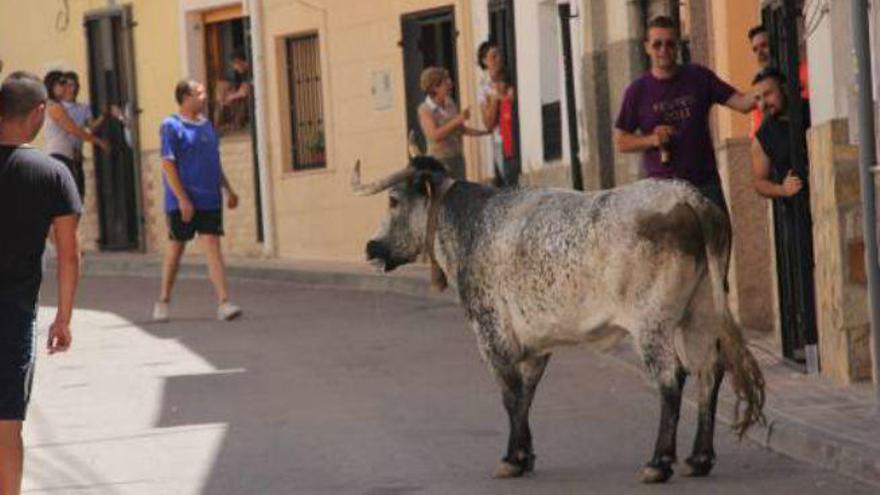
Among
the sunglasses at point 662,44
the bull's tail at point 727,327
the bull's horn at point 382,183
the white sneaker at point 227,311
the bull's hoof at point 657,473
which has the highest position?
the sunglasses at point 662,44

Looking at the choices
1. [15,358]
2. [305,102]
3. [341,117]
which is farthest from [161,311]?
[15,358]

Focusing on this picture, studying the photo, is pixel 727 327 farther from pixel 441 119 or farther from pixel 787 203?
pixel 441 119

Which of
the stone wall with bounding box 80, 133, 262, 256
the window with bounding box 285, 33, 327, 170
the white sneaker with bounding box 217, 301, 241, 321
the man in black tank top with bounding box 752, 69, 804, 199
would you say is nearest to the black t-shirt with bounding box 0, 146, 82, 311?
the man in black tank top with bounding box 752, 69, 804, 199

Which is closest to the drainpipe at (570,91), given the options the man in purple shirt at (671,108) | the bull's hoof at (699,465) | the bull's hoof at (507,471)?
the man in purple shirt at (671,108)

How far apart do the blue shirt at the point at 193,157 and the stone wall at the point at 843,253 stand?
7.53 meters

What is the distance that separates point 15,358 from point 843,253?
5774 mm

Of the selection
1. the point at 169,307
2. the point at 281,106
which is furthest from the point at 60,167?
the point at 281,106

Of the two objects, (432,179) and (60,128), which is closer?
(432,179)

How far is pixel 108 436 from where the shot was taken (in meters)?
14.9

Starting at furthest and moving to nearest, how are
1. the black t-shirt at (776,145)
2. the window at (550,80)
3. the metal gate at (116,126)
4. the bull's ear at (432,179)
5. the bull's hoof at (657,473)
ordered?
1. the metal gate at (116,126)
2. the window at (550,80)
3. the black t-shirt at (776,145)
4. the bull's ear at (432,179)
5. the bull's hoof at (657,473)

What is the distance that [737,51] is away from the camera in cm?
1898

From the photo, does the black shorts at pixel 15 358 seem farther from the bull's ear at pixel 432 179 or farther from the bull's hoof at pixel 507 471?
the bull's ear at pixel 432 179

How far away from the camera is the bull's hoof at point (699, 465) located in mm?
11953

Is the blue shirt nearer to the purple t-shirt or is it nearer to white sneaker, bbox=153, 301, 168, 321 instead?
white sneaker, bbox=153, 301, 168, 321
